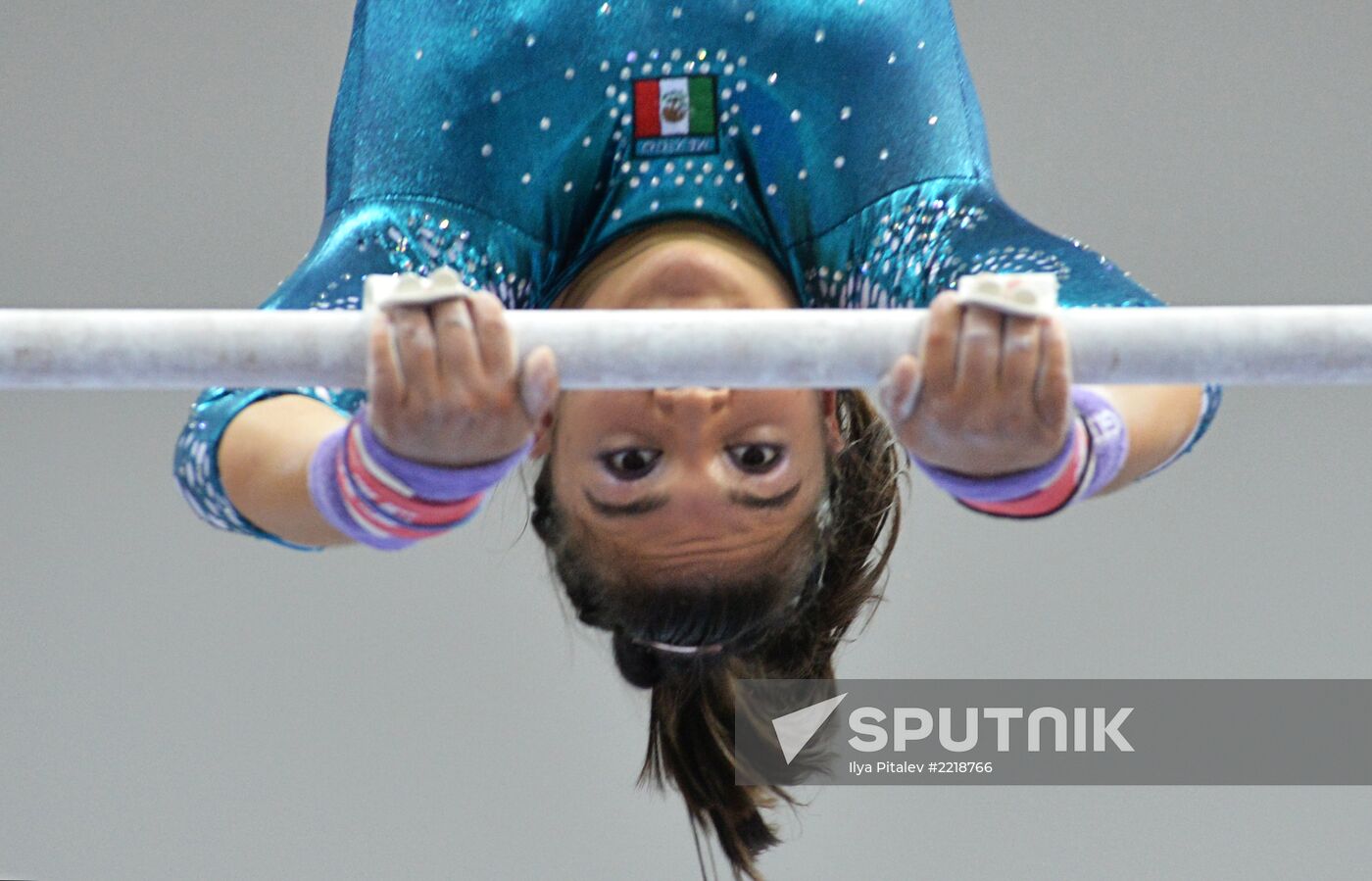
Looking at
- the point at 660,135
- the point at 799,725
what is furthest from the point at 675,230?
the point at 799,725

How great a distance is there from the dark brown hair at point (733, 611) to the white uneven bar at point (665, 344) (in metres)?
0.37

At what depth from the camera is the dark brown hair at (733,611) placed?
4.20 feet

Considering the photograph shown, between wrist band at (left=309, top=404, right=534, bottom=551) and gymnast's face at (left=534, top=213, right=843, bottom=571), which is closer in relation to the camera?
wrist band at (left=309, top=404, right=534, bottom=551)

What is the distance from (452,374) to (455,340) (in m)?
0.02

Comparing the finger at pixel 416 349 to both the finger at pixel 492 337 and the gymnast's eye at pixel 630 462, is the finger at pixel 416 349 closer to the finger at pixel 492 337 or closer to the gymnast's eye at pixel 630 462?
the finger at pixel 492 337

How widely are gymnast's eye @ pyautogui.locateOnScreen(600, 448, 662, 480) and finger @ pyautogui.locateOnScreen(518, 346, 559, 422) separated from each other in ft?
0.91

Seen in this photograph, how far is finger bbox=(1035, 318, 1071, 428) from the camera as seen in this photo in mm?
867

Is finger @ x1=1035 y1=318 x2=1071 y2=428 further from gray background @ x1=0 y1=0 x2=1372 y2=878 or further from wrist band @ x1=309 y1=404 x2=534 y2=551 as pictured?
gray background @ x1=0 y1=0 x2=1372 y2=878

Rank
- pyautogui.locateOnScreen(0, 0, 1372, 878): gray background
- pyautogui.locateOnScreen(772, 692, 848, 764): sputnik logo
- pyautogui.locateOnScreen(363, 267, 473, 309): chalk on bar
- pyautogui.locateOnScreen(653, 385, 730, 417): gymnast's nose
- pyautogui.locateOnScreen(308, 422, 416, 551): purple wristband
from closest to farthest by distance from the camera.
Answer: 1. pyautogui.locateOnScreen(363, 267, 473, 309): chalk on bar
2. pyautogui.locateOnScreen(308, 422, 416, 551): purple wristband
3. pyautogui.locateOnScreen(653, 385, 730, 417): gymnast's nose
4. pyautogui.locateOnScreen(772, 692, 848, 764): sputnik logo
5. pyautogui.locateOnScreen(0, 0, 1372, 878): gray background

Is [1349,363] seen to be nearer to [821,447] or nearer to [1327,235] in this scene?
[821,447]

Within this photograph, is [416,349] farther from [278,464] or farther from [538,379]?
[278,464]

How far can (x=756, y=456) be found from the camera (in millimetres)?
1183

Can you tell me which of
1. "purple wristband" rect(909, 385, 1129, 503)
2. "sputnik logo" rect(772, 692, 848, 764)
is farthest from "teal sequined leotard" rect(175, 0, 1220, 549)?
"sputnik logo" rect(772, 692, 848, 764)

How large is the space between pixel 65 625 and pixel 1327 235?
1.75 meters
